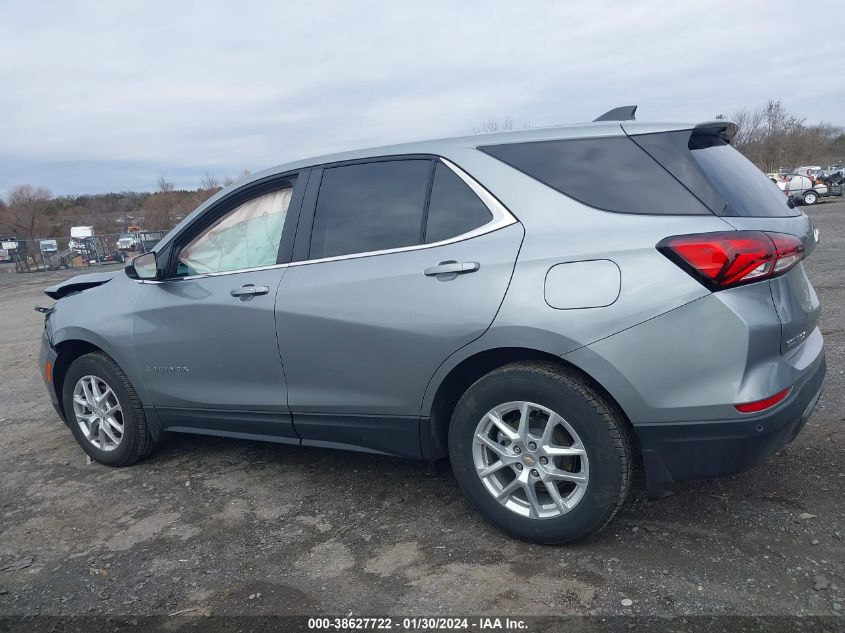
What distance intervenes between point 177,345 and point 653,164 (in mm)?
2775

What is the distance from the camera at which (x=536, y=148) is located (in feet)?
9.80

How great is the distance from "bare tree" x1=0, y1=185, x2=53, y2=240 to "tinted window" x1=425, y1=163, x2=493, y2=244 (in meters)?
46.8

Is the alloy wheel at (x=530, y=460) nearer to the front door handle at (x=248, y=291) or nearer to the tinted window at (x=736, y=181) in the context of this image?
the tinted window at (x=736, y=181)

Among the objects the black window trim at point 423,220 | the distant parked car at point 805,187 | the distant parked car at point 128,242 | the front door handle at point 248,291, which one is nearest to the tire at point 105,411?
the front door handle at point 248,291

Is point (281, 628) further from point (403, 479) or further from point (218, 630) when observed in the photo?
point (403, 479)

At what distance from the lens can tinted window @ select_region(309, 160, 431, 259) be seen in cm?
321

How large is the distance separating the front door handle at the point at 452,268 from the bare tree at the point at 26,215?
46963 mm

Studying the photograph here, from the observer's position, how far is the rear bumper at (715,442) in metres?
2.49

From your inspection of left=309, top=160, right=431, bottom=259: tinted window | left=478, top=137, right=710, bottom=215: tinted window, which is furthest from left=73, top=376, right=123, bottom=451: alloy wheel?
left=478, top=137, right=710, bottom=215: tinted window

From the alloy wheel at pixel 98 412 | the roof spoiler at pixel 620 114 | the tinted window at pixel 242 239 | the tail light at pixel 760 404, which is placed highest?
→ the roof spoiler at pixel 620 114

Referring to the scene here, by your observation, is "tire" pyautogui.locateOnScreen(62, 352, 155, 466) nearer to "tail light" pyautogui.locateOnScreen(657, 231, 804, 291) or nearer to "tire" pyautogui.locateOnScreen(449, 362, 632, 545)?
"tire" pyautogui.locateOnScreen(449, 362, 632, 545)

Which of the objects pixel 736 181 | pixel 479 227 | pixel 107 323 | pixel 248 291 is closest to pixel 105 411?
pixel 107 323

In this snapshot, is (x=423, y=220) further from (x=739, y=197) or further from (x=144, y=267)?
(x=144, y=267)

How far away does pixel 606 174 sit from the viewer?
2799 millimetres
